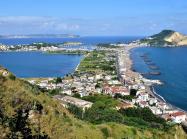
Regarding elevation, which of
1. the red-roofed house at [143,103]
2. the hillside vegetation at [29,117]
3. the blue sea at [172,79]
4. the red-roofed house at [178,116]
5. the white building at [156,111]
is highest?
the hillside vegetation at [29,117]

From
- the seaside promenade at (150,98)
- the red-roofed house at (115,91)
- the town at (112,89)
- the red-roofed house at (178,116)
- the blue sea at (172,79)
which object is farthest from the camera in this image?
the red-roofed house at (115,91)

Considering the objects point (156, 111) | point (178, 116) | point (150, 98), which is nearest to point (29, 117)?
point (178, 116)

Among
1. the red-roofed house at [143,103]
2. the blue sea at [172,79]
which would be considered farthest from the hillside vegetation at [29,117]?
the blue sea at [172,79]

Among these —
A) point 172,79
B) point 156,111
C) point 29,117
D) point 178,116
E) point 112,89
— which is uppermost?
point 29,117

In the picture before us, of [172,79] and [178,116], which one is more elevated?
[178,116]

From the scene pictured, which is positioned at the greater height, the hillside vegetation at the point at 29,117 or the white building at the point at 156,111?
the hillside vegetation at the point at 29,117

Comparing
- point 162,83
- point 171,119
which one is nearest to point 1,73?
point 171,119

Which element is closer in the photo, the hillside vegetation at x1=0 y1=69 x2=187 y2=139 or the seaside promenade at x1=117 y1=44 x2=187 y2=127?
the hillside vegetation at x1=0 y1=69 x2=187 y2=139

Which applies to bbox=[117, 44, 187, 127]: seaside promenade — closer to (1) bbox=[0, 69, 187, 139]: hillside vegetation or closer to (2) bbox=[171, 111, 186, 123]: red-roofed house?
(2) bbox=[171, 111, 186, 123]: red-roofed house

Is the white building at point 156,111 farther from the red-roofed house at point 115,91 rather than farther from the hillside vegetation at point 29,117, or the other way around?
the hillside vegetation at point 29,117

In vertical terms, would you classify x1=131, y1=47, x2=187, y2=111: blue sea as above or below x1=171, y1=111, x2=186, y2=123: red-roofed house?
below

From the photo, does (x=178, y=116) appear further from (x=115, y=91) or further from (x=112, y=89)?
(x=112, y=89)

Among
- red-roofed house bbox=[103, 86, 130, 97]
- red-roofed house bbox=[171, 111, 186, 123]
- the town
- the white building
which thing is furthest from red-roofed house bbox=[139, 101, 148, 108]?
red-roofed house bbox=[171, 111, 186, 123]
